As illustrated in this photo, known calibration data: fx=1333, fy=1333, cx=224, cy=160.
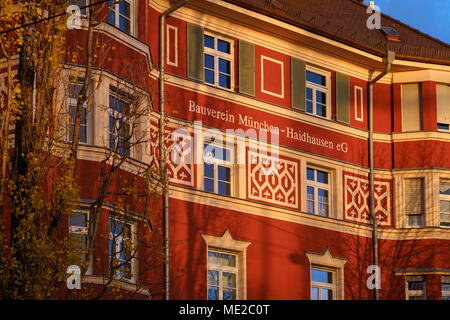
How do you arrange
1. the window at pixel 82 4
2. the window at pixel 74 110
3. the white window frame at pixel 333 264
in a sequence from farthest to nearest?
the white window frame at pixel 333 264
the window at pixel 82 4
the window at pixel 74 110

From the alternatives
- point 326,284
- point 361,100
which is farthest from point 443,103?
point 326,284

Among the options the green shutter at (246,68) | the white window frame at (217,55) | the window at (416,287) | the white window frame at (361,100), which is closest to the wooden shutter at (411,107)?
the white window frame at (361,100)

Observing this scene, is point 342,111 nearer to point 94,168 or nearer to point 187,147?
point 187,147

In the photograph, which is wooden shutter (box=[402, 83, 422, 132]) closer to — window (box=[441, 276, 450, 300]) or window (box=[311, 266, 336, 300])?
window (box=[441, 276, 450, 300])

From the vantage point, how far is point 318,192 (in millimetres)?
30859

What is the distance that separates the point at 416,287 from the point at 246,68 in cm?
667

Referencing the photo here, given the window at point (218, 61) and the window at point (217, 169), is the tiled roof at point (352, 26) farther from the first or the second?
the window at point (217, 169)

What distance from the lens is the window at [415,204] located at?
31.8m

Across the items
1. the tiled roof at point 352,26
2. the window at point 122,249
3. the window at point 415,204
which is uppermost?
the tiled roof at point 352,26

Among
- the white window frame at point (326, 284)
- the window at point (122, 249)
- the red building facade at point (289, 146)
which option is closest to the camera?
the window at point (122, 249)

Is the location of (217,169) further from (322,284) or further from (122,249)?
(122,249)

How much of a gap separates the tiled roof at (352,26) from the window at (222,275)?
5510 millimetres

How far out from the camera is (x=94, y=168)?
24375 millimetres

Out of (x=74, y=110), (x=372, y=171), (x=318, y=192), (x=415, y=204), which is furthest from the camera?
(x=415, y=204)
